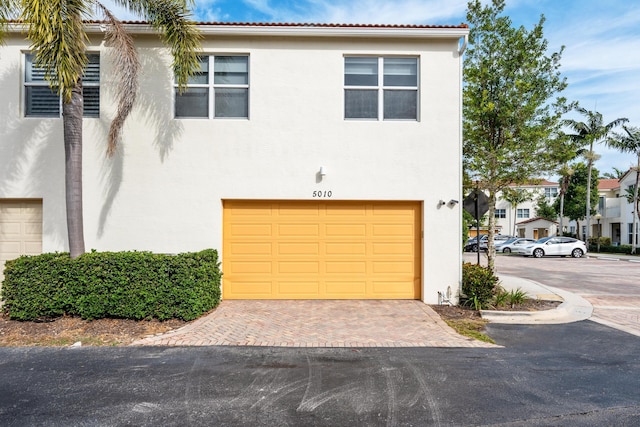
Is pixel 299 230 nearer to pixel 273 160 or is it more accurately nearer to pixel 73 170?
pixel 273 160

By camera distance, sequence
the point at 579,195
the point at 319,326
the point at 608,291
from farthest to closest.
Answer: the point at 579,195 < the point at 608,291 < the point at 319,326

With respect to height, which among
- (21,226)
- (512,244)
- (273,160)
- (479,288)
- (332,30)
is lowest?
(512,244)

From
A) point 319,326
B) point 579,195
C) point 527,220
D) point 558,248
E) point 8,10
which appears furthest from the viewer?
point 527,220

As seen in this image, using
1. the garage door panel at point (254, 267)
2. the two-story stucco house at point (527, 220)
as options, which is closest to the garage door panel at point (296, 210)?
the garage door panel at point (254, 267)

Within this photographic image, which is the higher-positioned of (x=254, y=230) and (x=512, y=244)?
(x=254, y=230)

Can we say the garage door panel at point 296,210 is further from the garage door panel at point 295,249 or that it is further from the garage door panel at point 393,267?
the garage door panel at point 393,267

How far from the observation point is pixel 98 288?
7152mm

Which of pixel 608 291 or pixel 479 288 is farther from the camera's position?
pixel 608 291

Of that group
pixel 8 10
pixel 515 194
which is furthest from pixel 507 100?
pixel 8 10

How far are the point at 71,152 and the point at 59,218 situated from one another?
1.86 m

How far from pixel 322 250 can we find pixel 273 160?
2.49 metres

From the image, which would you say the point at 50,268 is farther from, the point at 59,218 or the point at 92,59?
the point at 92,59

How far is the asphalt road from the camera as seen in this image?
3932mm

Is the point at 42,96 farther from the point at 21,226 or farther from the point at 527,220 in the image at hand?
the point at 527,220
